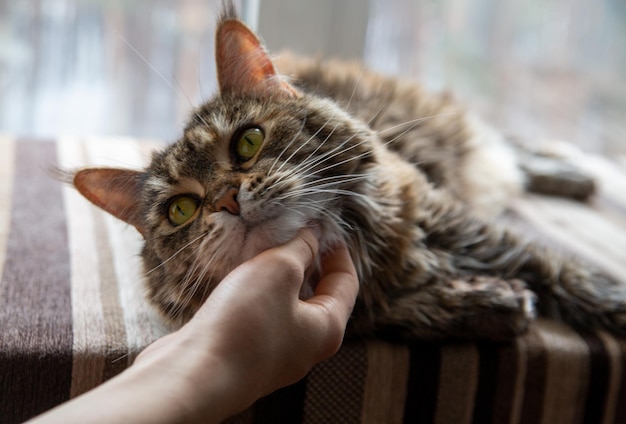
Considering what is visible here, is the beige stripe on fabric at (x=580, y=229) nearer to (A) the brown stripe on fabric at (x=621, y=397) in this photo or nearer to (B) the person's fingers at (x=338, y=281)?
(A) the brown stripe on fabric at (x=621, y=397)

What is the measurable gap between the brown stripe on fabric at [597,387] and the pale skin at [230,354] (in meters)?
0.57

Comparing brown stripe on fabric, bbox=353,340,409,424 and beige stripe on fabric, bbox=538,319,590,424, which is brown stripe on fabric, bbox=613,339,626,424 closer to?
beige stripe on fabric, bbox=538,319,590,424

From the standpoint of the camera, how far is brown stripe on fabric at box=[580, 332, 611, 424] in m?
1.21

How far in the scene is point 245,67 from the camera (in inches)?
49.7

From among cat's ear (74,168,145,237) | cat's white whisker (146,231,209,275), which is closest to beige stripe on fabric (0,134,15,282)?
cat's ear (74,168,145,237)

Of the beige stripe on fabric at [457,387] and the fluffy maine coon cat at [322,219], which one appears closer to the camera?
the fluffy maine coon cat at [322,219]

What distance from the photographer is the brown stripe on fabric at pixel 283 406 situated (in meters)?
1.07

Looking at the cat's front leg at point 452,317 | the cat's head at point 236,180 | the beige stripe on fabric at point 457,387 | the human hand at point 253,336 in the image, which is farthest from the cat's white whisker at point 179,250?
the beige stripe on fabric at point 457,387

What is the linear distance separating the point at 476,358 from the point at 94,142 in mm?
1433

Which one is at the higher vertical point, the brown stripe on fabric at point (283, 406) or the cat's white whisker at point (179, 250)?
the cat's white whisker at point (179, 250)

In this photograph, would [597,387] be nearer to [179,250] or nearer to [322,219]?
[322,219]

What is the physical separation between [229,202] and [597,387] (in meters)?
0.74

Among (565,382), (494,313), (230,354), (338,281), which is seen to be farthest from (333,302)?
(565,382)

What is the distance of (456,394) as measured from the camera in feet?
3.80
